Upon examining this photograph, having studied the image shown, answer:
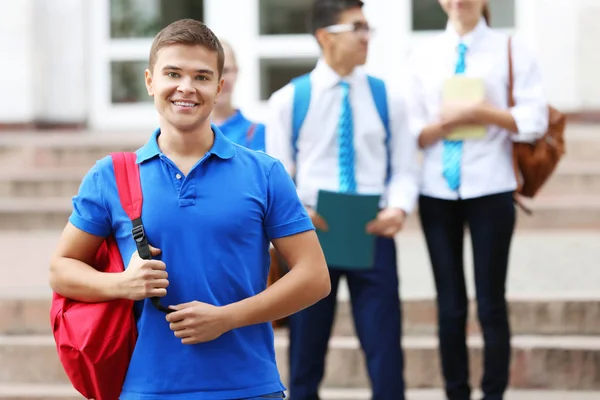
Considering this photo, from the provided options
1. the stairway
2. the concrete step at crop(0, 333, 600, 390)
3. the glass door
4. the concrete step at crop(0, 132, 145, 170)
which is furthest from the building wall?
the concrete step at crop(0, 333, 600, 390)

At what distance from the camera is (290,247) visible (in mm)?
2869

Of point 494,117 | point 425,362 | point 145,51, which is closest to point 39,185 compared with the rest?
point 145,51

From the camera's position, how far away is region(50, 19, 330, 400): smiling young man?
2754 mm

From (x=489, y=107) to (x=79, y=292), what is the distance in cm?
261

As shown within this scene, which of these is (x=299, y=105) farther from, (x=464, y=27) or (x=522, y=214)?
(x=522, y=214)

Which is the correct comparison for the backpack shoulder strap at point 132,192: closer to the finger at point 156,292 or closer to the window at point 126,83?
the finger at point 156,292

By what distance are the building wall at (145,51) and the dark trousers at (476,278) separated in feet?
16.2

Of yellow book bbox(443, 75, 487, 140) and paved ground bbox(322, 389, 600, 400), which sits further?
paved ground bbox(322, 389, 600, 400)

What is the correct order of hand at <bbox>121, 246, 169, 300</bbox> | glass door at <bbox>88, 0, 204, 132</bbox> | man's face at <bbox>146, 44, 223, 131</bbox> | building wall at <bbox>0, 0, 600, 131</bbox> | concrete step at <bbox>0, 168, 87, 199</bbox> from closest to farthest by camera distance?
hand at <bbox>121, 246, 169, 300</bbox>, man's face at <bbox>146, 44, 223, 131</bbox>, concrete step at <bbox>0, 168, 87, 199</bbox>, building wall at <bbox>0, 0, 600, 131</bbox>, glass door at <bbox>88, 0, 204, 132</bbox>

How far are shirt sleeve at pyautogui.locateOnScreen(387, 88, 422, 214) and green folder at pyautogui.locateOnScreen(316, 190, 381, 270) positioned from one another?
134 mm

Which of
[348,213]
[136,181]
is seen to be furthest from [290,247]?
[348,213]

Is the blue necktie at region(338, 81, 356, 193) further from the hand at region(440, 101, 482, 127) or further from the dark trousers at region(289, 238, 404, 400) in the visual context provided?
the hand at region(440, 101, 482, 127)

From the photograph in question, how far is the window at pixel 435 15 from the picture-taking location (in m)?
10.5

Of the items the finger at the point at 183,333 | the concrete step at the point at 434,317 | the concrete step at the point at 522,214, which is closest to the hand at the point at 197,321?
the finger at the point at 183,333
